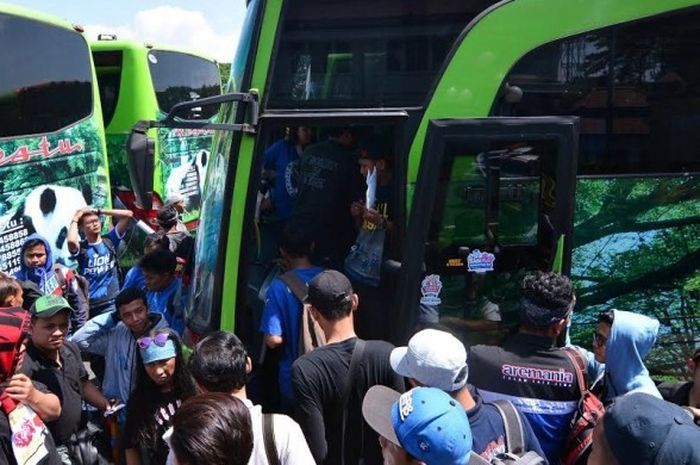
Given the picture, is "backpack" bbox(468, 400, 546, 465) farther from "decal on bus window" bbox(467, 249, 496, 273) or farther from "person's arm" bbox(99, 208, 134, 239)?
"person's arm" bbox(99, 208, 134, 239)

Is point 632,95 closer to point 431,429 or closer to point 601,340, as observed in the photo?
point 601,340

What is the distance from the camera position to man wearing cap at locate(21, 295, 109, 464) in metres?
3.30

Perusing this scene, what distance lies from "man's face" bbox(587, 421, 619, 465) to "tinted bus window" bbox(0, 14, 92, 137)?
21.9 ft

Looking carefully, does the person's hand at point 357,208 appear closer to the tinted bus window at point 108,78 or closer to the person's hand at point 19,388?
the person's hand at point 19,388

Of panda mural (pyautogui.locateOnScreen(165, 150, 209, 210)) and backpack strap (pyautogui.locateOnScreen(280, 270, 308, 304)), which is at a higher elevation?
backpack strap (pyautogui.locateOnScreen(280, 270, 308, 304))

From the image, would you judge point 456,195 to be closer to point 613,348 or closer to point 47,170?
point 613,348

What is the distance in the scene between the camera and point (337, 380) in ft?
9.40

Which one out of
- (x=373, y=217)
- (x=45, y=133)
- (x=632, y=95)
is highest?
(x=632, y=95)

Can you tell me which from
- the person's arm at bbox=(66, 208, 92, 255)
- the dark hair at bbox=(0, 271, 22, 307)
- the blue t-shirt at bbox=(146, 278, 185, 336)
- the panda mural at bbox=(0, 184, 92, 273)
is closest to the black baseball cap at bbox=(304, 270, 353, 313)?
the blue t-shirt at bbox=(146, 278, 185, 336)

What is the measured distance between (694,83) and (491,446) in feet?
7.90

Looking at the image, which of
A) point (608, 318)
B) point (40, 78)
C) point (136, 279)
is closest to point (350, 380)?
point (608, 318)

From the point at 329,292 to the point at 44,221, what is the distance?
17.6 feet

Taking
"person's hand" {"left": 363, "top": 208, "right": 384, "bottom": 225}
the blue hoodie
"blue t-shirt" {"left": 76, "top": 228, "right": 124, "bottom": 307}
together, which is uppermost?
"person's hand" {"left": 363, "top": 208, "right": 384, "bottom": 225}

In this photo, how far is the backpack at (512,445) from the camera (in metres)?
2.09
